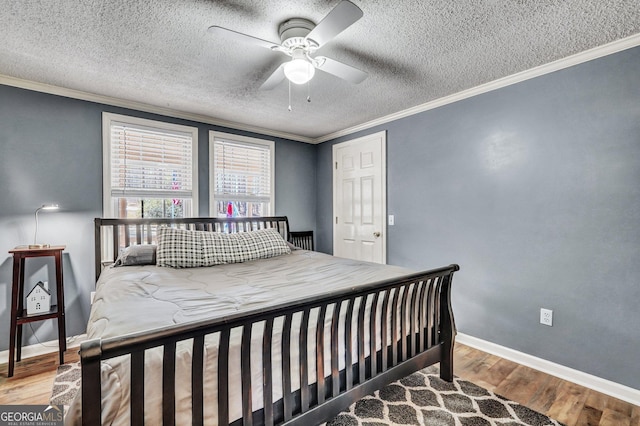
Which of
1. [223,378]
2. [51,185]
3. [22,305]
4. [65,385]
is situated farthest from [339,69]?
[22,305]

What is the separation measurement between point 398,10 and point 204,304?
6.41ft

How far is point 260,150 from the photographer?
4090 mm

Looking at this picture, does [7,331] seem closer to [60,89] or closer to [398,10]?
[60,89]

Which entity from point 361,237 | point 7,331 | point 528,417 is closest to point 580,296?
point 528,417

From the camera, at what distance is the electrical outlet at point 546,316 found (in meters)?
2.31

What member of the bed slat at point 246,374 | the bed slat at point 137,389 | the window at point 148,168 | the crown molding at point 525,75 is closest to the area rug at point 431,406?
the bed slat at point 246,374

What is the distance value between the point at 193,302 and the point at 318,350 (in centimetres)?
72

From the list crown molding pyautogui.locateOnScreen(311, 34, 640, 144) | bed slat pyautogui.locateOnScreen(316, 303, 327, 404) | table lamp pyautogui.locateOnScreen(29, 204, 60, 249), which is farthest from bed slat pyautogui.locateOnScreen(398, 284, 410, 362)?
table lamp pyautogui.locateOnScreen(29, 204, 60, 249)

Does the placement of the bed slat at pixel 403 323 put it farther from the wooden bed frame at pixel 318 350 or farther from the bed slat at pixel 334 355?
the bed slat at pixel 334 355

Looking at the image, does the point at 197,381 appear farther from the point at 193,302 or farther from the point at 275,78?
the point at 275,78

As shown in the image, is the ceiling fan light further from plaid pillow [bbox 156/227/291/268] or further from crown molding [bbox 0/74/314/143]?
crown molding [bbox 0/74/314/143]

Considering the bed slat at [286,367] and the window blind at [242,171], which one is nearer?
the bed slat at [286,367]

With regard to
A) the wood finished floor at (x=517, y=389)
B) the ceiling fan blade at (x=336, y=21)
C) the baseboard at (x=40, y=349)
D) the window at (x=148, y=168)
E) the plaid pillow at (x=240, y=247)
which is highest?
the ceiling fan blade at (x=336, y=21)

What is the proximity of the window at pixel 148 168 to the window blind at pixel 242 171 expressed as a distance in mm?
323
